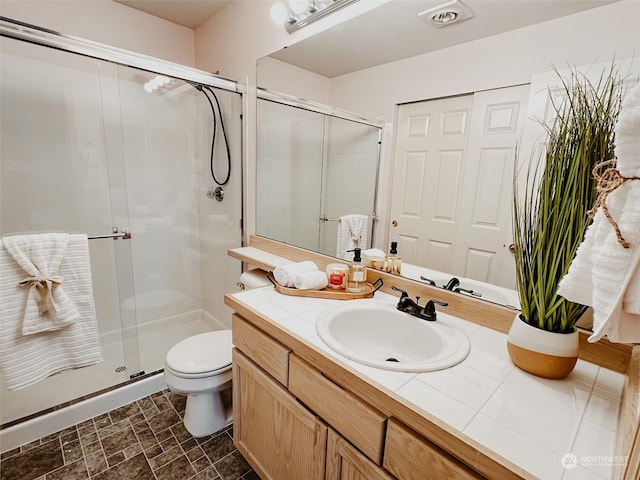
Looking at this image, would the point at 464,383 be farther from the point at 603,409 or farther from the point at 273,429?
the point at 273,429

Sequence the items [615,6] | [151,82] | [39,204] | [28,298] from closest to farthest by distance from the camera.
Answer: [615,6] → [28,298] → [39,204] → [151,82]

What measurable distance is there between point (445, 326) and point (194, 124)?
7.43ft

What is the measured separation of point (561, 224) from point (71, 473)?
2.06 metres

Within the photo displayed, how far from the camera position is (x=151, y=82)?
2178 millimetres

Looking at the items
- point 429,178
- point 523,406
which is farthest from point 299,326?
point 429,178

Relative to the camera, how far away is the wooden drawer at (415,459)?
64 cm

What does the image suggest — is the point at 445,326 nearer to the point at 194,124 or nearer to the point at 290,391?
the point at 290,391

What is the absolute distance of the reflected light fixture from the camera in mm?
1450

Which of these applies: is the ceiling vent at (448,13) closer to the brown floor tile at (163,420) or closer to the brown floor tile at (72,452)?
the brown floor tile at (163,420)

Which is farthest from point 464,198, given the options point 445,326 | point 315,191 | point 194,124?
point 194,124

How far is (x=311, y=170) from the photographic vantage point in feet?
5.98

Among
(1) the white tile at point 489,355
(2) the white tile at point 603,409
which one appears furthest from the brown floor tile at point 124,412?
(2) the white tile at point 603,409

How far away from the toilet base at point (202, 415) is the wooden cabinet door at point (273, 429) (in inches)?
11.7

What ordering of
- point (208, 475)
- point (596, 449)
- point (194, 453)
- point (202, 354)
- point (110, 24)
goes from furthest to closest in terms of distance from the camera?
point (110, 24) < point (202, 354) < point (194, 453) < point (208, 475) < point (596, 449)
